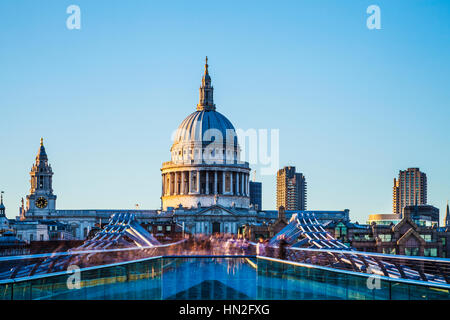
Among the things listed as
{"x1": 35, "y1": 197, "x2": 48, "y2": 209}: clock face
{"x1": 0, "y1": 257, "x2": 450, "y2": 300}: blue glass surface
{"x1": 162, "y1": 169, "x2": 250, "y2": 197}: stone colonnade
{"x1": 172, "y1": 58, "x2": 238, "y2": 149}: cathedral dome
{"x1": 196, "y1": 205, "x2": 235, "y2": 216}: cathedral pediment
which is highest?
{"x1": 172, "y1": 58, "x2": 238, "y2": 149}: cathedral dome

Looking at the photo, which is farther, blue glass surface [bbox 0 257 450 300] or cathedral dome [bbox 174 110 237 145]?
cathedral dome [bbox 174 110 237 145]

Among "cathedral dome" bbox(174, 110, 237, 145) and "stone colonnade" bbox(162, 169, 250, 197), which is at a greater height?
"cathedral dome" bbox(174, 110, 237, 145)

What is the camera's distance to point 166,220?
571ft

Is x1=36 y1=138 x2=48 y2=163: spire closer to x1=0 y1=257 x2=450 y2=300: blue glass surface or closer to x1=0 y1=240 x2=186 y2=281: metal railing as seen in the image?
x1=0 y1=240 x2=186 y2=281: metal railing

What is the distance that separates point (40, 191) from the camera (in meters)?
182

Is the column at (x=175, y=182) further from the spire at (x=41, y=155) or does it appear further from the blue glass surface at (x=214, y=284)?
the blue glass surface at (x=214, y=284)

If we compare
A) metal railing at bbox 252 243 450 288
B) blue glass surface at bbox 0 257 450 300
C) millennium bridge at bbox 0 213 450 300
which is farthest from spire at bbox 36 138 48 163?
blue glass surface at bbox 0 257 450 300

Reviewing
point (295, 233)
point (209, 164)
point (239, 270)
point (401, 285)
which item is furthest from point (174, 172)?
point (401, 285)

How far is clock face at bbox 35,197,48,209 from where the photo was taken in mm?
180375

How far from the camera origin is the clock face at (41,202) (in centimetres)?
18038

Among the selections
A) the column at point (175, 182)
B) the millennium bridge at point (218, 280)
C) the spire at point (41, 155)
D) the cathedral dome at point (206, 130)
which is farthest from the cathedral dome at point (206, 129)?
the millennium bridge at point (218, 280)

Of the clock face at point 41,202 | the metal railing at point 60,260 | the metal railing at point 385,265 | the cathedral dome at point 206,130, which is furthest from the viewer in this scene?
the cathedral dome at point 206,130

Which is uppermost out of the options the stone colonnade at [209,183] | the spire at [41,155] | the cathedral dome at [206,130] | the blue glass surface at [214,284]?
the cathedral dome at [206,130]

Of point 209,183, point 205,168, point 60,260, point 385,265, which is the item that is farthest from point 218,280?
point 209,183
